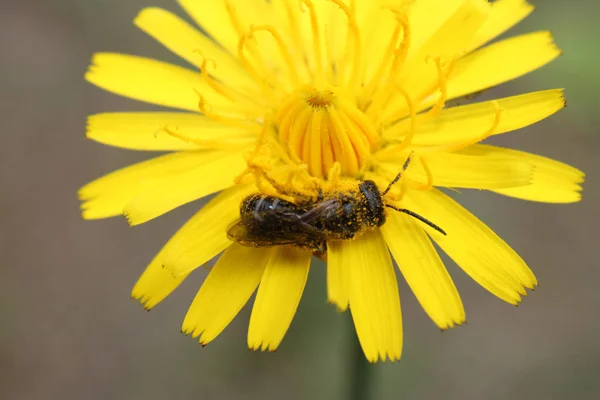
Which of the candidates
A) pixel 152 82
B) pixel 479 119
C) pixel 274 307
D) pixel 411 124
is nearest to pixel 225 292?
pixel 274 307

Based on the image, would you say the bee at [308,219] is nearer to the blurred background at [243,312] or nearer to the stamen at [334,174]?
the stamen at [334,174]

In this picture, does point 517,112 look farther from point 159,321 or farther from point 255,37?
point 159,321

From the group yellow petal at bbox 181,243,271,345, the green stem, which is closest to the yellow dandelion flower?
yellow petal at bbox 181,243,271,345

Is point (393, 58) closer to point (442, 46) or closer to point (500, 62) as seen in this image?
point (442, 46)

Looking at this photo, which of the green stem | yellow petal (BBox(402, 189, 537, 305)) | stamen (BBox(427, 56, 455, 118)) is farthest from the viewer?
the green stem

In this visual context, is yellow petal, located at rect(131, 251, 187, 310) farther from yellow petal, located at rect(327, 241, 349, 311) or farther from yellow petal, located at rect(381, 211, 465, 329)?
yellow petal, located at rect(381, 211, 465, 329)

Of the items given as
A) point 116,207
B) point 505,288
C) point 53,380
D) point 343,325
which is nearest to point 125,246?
point 53,380
